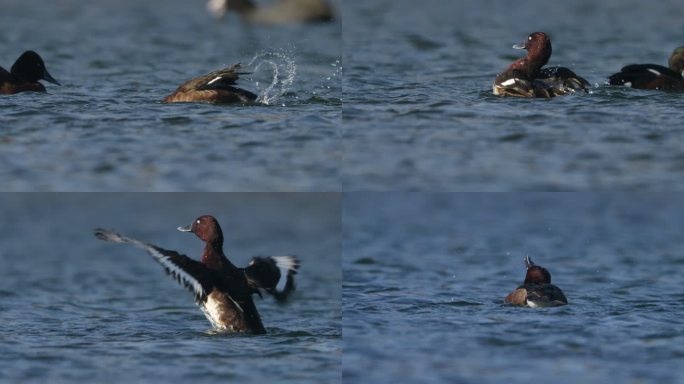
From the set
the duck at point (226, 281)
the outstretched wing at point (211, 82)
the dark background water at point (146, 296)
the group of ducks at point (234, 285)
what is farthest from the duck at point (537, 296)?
the outstretched wing at point (211, 82)

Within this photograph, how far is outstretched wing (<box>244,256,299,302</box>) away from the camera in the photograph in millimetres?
10555

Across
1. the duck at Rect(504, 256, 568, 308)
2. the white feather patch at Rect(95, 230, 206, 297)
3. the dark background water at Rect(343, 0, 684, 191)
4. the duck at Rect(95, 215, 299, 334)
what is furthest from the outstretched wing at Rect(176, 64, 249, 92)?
the duck at Rect(504, 256, 568, 308)

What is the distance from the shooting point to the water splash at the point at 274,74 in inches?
506

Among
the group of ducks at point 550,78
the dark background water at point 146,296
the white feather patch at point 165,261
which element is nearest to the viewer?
the dark background water at point 146,296

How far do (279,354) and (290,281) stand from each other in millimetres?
1415

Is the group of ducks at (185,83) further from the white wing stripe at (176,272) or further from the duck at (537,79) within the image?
the white wing stripe at (176,272)

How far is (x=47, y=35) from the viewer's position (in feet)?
66.0

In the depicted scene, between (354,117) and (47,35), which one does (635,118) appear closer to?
(354,117)

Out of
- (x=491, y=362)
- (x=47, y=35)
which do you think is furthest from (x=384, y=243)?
(x=47, y=35)

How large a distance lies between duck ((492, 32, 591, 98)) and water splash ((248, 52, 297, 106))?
2.26 meters

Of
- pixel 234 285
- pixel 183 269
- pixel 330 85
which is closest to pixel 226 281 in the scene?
pixel 234 285

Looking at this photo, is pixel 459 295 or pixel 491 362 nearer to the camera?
pixel 491 362

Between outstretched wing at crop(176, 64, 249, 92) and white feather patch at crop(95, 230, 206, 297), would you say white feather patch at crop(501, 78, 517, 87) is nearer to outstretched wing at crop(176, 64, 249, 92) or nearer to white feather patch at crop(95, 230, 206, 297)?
outstretched wing at crop(176, 64, 249, 92)

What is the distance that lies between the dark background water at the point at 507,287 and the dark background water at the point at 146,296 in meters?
0.43
